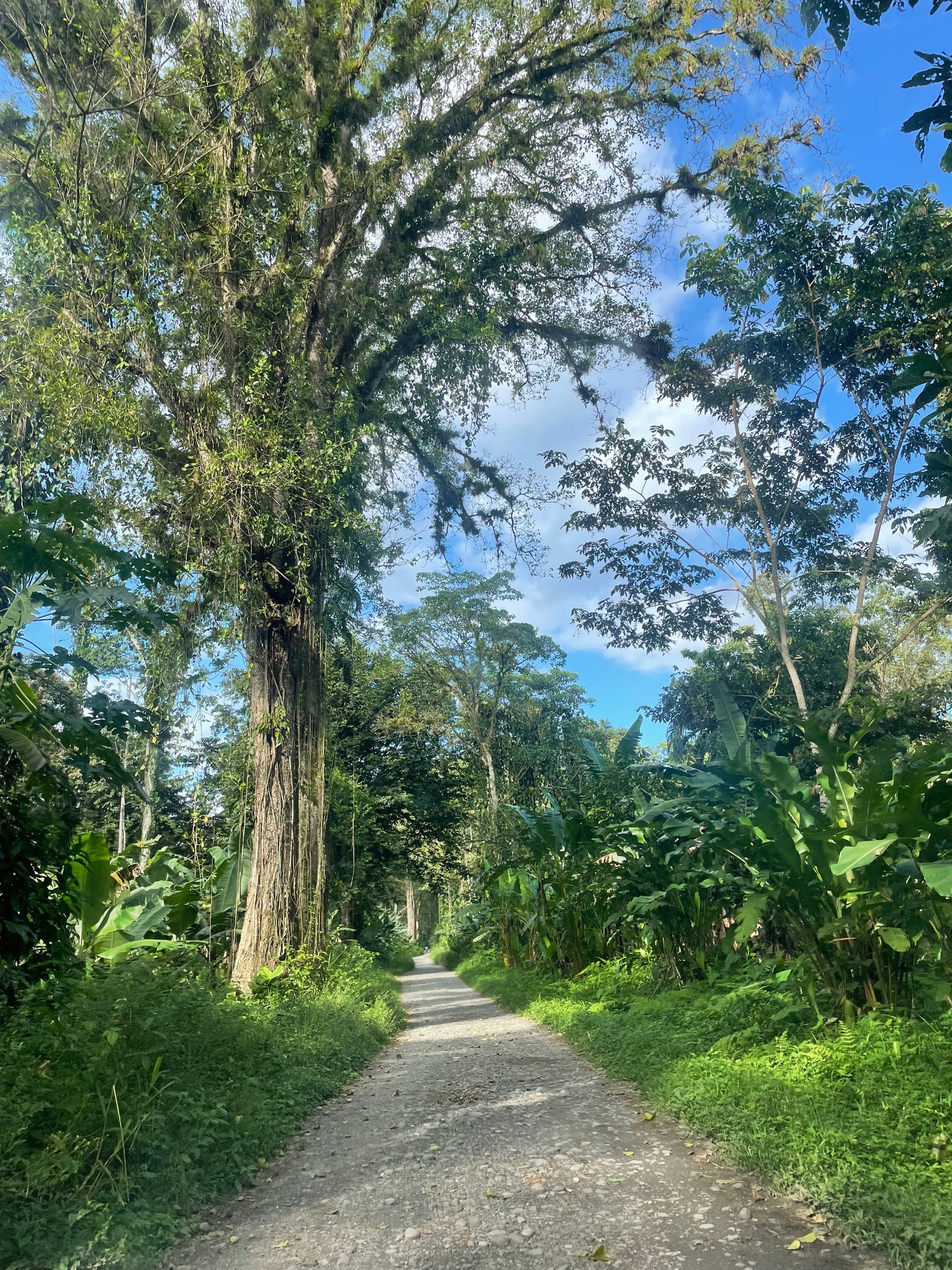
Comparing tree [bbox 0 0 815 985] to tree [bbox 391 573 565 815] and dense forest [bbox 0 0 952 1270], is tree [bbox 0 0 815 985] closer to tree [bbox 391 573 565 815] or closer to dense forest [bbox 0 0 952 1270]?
dense forest [bbox 0 0 952 1270]

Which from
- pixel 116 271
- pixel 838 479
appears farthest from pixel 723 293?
pixel 116 271

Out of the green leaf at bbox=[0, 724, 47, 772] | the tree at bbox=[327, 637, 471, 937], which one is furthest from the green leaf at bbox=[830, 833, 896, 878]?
the tree at bbox=[327, 637, 471, 937]

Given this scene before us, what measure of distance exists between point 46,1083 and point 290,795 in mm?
4561

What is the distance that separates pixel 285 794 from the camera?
8.00 meters

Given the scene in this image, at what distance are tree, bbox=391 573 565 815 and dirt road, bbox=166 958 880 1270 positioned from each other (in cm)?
1945

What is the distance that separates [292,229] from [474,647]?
17570 millimetres

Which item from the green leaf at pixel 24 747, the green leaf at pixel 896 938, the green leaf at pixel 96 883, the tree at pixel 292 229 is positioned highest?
the tree at pixel 292 229

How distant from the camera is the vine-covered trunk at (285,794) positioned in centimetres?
769

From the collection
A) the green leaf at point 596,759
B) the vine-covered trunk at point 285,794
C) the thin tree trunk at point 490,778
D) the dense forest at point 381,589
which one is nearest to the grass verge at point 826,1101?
the dense forest at point 381,589

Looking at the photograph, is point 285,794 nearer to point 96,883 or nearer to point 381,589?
point 96,883

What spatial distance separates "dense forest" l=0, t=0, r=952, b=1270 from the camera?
11.4ft

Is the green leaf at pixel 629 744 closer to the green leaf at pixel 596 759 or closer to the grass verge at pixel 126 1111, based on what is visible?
the green leaf at pixel 596 759

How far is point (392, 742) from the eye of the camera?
1642 centimetres

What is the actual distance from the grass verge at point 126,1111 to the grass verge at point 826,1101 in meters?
2.29
